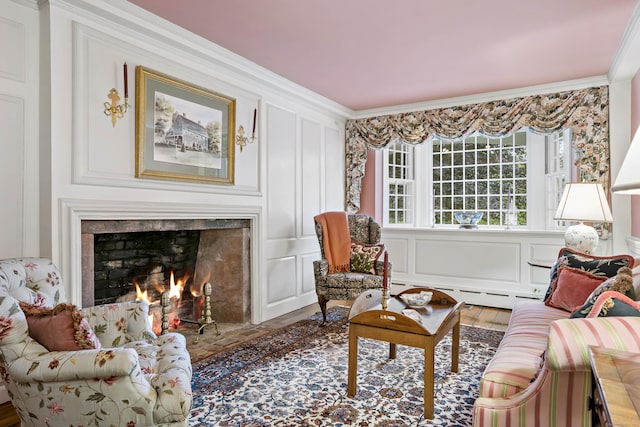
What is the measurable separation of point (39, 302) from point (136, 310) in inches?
17.9

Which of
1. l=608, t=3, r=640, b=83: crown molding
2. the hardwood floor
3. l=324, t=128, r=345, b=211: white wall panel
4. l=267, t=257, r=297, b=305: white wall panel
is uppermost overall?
l=608, t=3, r=640, b=83: crown molding

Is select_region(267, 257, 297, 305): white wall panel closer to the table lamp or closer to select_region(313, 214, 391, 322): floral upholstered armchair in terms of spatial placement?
select_region(313, 214, 391, 322): floral upholstered armchair

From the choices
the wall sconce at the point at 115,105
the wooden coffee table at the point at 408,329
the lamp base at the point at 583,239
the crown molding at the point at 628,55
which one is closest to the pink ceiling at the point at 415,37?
the crown molding at the point at 628,55

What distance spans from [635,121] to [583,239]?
4.05 ft

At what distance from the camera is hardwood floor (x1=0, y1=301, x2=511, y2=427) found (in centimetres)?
336

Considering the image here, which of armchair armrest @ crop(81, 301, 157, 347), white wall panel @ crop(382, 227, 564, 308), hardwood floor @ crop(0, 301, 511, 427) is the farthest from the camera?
white wall panel @ crop(382, 227, 564, 308)

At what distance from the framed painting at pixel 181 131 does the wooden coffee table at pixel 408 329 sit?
1.73 metres

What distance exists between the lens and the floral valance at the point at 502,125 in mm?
4027

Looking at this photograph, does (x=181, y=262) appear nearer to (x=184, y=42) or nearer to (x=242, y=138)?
(x=242, y=138)

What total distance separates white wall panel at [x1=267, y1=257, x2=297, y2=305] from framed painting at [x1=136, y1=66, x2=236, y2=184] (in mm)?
1090

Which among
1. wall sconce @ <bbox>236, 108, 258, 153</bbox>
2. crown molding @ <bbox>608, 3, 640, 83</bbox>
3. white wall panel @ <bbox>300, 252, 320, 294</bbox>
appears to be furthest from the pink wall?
wall sconce @ <bbox>236, 108, 258, 153</bbox>

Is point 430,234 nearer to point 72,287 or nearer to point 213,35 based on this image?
point 213,35

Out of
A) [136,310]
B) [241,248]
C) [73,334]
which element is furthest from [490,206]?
[73,334]

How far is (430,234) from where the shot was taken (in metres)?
5.12
